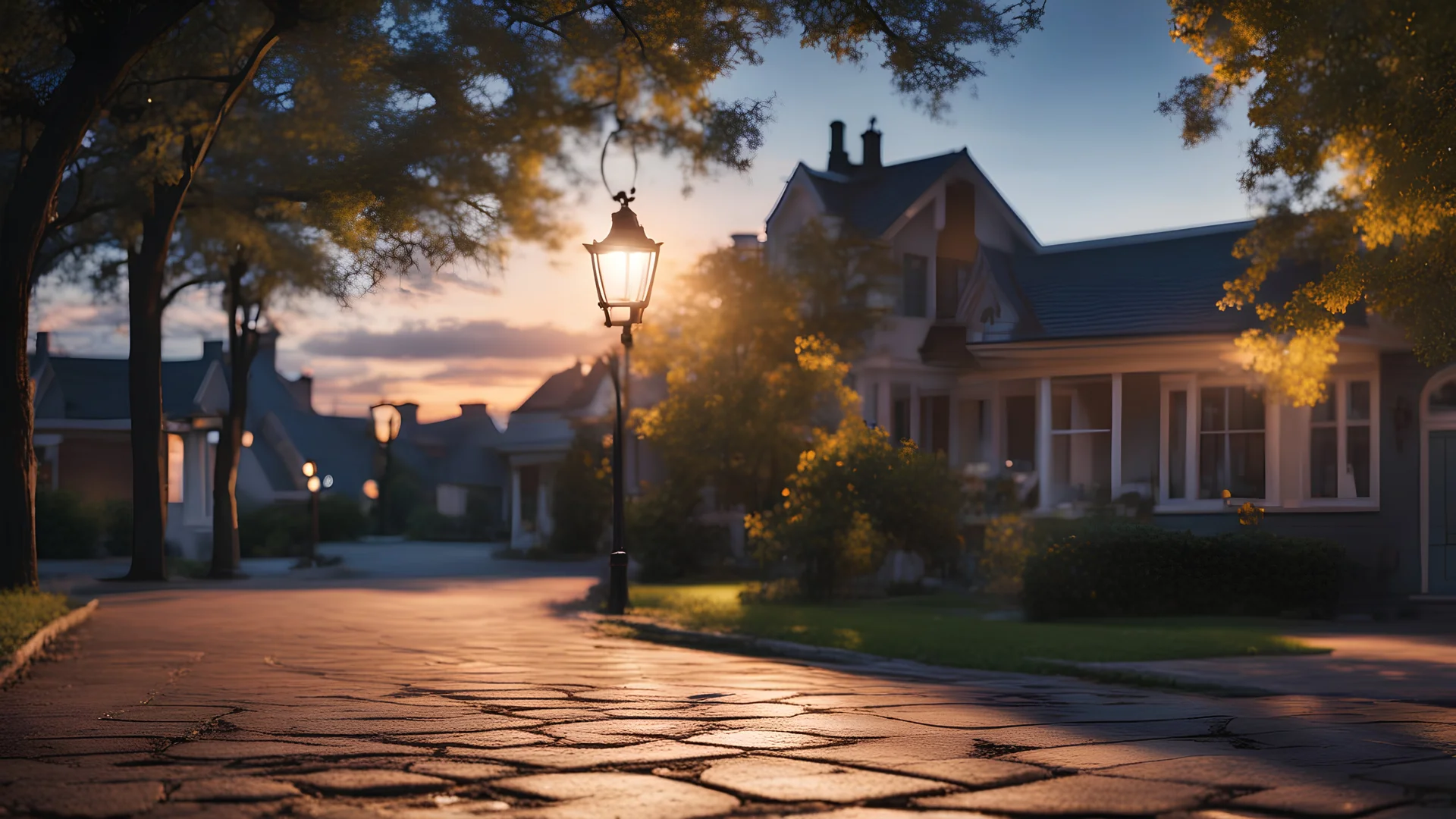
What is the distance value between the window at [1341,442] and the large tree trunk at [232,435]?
74.4 feet

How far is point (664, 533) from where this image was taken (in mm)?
31000

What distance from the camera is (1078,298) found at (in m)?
27.7

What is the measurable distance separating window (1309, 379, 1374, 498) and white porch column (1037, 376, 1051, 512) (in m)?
4.34

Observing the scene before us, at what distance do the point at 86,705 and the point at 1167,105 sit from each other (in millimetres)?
12804

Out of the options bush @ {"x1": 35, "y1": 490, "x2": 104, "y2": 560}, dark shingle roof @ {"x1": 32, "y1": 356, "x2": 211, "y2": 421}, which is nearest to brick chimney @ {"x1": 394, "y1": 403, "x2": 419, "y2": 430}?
dark shingle roof @ {"x1": 32, "y1": 356, "x2": 211, "y2": 421}

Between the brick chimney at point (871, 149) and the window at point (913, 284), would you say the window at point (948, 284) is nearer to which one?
the window at point (913, 284)

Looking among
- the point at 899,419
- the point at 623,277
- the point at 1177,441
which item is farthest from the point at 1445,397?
the point at 623,277

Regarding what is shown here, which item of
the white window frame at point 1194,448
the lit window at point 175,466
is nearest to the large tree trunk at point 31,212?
the white window frame at point 1194,448

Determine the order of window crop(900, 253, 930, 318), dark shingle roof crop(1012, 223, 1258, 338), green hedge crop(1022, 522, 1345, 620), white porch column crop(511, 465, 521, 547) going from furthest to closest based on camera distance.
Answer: white porch column crop(511, 465, 521, 547), window crop(900, 253, 930, 318), dark shingle roof crop(1012, 223, 1258, 338), green hedge crop(1022, 522, 1345, 620)

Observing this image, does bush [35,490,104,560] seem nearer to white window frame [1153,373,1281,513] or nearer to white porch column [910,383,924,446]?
white porch column [910,383,924,446]

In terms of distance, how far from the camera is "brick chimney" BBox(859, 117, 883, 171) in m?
35.0

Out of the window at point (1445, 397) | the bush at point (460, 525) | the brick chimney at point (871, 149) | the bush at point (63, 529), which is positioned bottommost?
the bush at point (460, 525)

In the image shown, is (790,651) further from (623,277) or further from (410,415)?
(410,415)

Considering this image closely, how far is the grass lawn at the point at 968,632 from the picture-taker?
1435 centimetres
